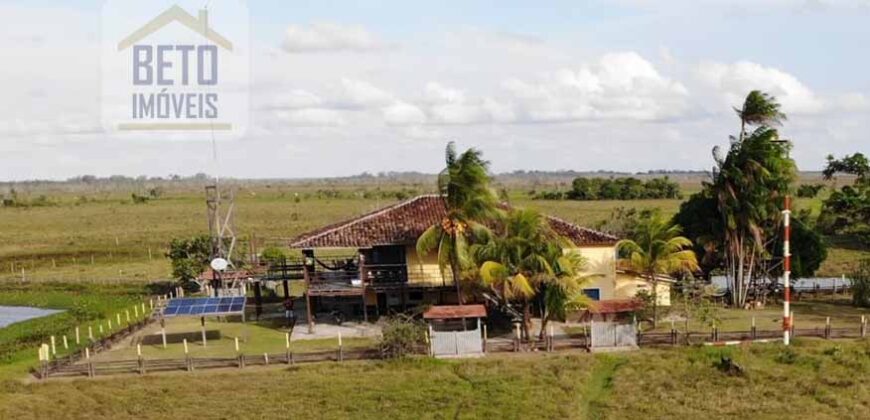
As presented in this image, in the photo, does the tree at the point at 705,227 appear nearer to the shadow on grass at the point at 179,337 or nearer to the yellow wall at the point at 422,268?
the yellow wall at the point at 422,268

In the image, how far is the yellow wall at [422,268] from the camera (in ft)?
112

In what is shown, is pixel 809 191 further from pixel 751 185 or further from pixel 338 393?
pixel 338 393

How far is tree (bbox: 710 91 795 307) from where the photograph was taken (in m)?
36.3

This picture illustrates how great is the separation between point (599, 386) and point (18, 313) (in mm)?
32154

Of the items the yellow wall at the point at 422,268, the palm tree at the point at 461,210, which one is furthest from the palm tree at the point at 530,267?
the yellow wall at the point at 422,268

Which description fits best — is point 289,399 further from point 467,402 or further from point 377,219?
point 377,219

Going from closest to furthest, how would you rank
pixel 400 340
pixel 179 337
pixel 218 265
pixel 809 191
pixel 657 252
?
pixel 400 340
pixel 657 252
pixel 179 337
pixel 218 265
pixel 809 191

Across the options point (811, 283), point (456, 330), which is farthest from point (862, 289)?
point (456, 330)

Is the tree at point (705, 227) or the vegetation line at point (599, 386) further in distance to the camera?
the tree at point (705, 227)

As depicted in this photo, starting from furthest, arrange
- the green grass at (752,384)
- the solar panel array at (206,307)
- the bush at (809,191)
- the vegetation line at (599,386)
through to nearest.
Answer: the bush at (809,191) → the solar panel array at (206,307) → the vegetation line at (599,386) → the green grass at (752,384)

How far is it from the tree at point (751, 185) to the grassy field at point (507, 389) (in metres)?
8.68

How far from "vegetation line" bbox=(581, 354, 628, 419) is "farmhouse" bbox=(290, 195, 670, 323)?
185 inches

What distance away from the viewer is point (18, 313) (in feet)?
143

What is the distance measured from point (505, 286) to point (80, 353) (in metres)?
15.5
